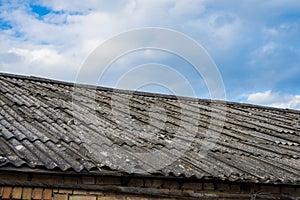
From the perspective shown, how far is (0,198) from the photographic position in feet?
13.6

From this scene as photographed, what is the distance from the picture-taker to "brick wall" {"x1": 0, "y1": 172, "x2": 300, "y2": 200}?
430cm

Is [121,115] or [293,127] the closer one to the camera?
[121,115]

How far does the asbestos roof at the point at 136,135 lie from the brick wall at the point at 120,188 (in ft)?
0.53

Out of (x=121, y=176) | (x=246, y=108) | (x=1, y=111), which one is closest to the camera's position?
(x=121, y=176)

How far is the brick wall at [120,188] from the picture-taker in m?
4.30

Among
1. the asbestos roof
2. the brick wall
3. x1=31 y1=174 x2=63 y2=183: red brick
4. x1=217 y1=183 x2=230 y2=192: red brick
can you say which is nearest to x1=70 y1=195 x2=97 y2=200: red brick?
the brick wall

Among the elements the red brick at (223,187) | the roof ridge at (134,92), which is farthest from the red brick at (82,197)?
the roof ridge at (134,92)

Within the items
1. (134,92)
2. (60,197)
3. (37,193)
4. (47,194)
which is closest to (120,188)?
(60,197)

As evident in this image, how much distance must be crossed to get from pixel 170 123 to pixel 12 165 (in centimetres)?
419

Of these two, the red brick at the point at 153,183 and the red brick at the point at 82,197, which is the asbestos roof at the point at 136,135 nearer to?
the red brick at the point at 153,183

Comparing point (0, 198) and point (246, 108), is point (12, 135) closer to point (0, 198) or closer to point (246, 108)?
point (0, 198)

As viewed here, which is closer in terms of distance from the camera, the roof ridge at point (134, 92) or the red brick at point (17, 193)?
the red brick at point (17, 193)

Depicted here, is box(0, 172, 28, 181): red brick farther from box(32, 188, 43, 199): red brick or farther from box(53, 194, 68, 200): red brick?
box(53, 194, 68, 200): red brick

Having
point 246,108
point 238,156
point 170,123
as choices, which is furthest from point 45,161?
point 246,108
